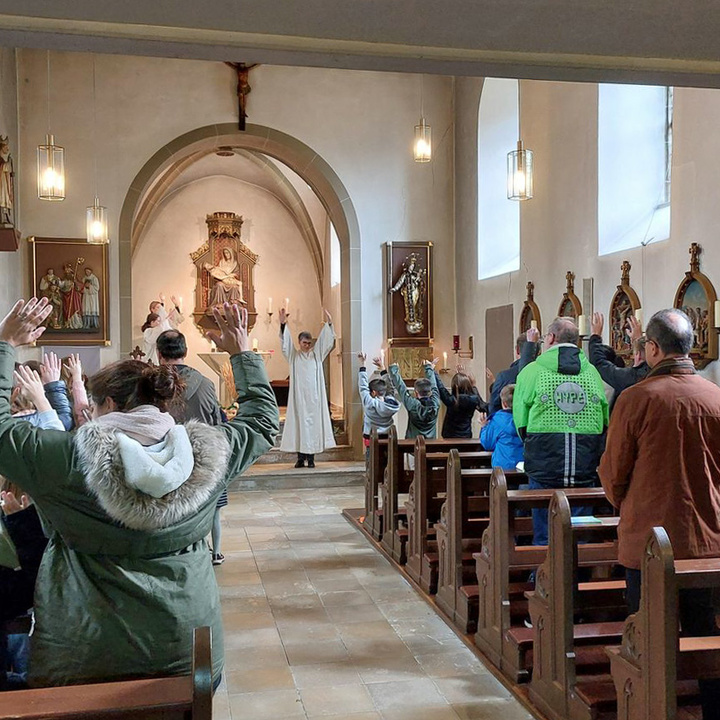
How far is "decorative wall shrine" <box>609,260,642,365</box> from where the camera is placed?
22.0 ft

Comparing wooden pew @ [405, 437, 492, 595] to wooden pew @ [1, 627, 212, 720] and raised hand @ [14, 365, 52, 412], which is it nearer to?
raised hand @ [14, 365, 52, 412]

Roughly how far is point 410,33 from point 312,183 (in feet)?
28.5

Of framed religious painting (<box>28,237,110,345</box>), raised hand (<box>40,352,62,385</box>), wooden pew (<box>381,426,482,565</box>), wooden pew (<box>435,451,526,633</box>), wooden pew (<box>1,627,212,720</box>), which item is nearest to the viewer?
wooden pew (<box>1,627,212,720</box>)

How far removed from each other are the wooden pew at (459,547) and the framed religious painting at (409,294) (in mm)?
6186

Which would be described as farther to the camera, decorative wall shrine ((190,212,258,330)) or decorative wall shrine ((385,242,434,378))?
decorative wall shrine ((190,212,258,330))

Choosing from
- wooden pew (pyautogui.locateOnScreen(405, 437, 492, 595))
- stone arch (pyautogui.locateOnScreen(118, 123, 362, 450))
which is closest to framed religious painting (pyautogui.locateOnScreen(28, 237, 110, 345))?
stone arch (pyautogui.locateOnScreen(118, 123, 362, 450))

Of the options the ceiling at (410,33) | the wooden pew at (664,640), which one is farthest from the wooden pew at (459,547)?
the ceiling at (410,33)

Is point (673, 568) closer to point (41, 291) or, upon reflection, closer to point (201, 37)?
point (201, 37)

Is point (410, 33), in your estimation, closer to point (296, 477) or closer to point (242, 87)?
point (296, 477)

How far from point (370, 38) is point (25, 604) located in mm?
2299

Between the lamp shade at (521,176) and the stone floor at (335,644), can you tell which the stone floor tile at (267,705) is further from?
the lamp shade at (521,176)

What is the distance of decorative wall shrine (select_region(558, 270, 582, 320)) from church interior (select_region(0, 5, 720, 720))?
0.05 metres

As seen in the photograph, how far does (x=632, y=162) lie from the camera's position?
23.5 ft

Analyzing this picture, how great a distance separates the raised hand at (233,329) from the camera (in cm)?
226
